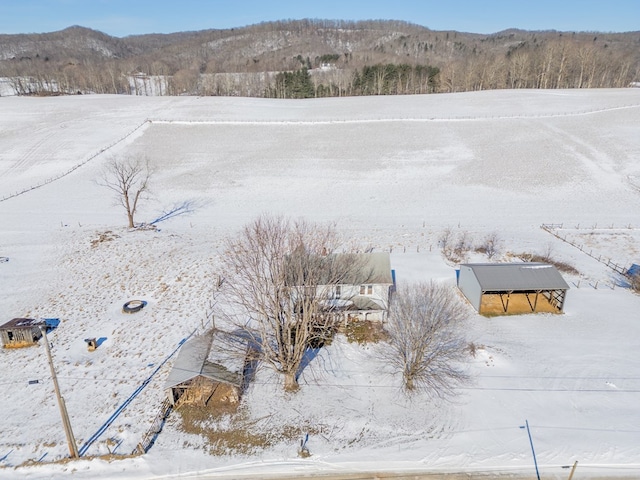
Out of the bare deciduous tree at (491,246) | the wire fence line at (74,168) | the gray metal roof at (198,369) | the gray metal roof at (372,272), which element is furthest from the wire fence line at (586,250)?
the wire fence line at (74,168)

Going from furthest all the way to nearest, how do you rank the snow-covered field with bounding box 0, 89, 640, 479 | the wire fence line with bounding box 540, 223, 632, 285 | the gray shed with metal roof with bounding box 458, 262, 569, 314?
the wire fence line with bounding box 540, 223, 632, 285 → the gray shed with metal roof with bounding box 458, 262, 569, 314 → the snow-covered field with bounding box 0, 89, 640, 479

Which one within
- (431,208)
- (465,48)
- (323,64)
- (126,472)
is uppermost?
(465,48)

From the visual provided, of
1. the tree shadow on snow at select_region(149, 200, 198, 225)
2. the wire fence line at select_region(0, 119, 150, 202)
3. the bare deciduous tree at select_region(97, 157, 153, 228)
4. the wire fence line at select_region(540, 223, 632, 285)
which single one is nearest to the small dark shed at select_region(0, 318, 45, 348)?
the tree shadow on snow at select_region(149, 200, 198, 225)

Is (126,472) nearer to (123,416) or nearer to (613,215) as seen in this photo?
(123,416)

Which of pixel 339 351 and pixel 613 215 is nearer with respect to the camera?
pixel 339 351

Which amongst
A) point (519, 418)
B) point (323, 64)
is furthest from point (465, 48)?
point (519, 418)

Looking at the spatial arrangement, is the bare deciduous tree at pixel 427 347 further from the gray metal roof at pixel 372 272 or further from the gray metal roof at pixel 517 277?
the gray metal roof at pixel 517 277

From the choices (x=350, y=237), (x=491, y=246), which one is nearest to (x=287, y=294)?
(x=350, y=237)

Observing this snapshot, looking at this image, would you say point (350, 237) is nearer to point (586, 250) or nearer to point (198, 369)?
point (586, 250)

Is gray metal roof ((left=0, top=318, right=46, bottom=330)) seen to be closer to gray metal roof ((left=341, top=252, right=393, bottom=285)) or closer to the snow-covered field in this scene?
the snow-covered field
